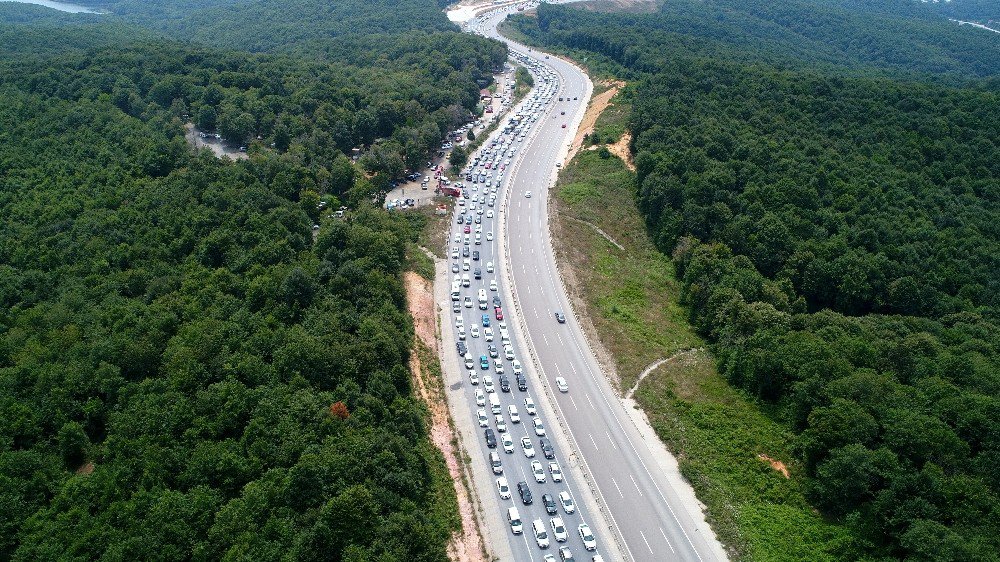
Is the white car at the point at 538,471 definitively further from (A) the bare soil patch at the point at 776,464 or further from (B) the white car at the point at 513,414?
(A) the bare soil patch at the point at 776,464

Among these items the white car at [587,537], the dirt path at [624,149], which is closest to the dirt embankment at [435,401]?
the white car at [587,537]

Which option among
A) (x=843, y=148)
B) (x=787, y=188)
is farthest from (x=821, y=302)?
(x=843, y=148)

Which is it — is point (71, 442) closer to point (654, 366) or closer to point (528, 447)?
point (528, 447)

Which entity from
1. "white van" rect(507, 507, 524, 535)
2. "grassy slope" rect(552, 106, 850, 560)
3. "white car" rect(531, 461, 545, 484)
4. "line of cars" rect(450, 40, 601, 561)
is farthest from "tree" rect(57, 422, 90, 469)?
"grassy slope" rect(552, 106, 850, 560)

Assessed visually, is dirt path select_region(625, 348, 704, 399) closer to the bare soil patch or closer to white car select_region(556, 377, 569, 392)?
white car select_region(556, 377, 569, 392)

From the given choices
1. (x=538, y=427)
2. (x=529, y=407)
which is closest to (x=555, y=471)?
(x=538, y=427)
